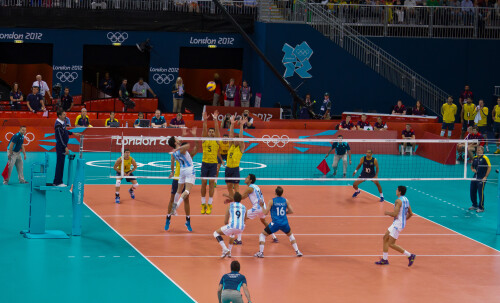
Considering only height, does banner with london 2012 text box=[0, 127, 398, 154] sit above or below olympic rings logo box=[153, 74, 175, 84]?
below

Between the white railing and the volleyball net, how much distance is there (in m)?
9.80

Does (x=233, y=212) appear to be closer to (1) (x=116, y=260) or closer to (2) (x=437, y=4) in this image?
(1) (x=116, y=260)

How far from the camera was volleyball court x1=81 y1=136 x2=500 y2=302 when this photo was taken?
17984mm

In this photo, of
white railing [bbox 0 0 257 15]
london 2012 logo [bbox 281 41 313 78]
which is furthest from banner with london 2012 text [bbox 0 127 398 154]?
white railing [bbox 0 0 257 15]

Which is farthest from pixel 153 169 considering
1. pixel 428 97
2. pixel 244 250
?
pixel 428 97

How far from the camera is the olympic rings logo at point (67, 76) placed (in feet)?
146

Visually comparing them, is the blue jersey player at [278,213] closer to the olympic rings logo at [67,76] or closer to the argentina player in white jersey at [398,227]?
the argentina player in white jersey at [398,227]

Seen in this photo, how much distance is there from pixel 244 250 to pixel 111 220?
4705 millimetres

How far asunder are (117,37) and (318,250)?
2591 cm

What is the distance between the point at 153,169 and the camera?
1247 inches

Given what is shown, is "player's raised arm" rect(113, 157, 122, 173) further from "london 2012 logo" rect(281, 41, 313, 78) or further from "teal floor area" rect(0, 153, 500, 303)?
"london 2012 logo" rect(281, 41, 313, 78)

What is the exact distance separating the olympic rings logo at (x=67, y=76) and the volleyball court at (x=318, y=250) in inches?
610

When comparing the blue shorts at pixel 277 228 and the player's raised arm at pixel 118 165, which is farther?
the player's raised arm at pixel 118 165

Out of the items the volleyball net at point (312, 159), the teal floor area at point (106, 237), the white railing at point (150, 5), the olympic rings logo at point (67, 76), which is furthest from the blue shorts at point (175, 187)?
the olympic rings logo at point (67, 76)
